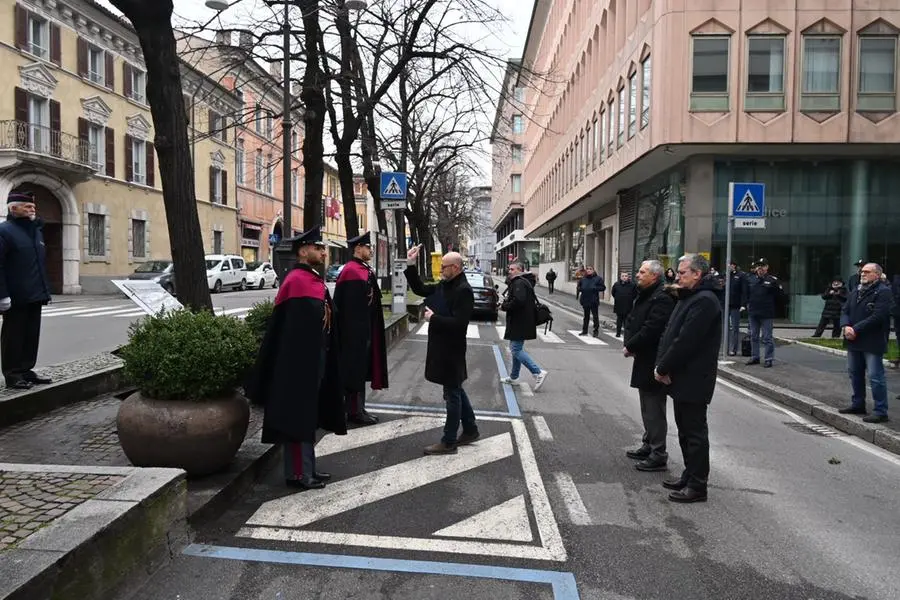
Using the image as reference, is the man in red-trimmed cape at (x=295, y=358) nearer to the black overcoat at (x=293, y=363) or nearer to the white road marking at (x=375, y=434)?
the black overcoat at (x=293, y=363)

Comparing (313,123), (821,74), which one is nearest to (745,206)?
(313,123)

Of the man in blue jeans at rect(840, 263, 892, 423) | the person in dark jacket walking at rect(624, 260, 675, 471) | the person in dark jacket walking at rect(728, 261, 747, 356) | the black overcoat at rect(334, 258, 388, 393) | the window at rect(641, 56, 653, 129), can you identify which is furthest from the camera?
the window at rect(641, 56, 653, 129)

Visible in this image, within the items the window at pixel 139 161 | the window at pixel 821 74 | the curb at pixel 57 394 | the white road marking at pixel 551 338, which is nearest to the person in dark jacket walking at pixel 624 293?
the white road marking at pixel 551 338

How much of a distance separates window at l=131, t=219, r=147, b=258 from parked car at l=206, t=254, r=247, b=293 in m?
3.17

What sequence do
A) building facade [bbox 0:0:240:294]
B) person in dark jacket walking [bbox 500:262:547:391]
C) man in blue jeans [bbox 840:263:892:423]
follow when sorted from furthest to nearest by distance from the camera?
building facade [bbox 0:0:240:294] < person in dark jacket walking [bbox 500:262:547:391] < man in blue jeans [bbox 840:263:892:423]

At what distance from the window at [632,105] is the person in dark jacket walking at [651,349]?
16156mm

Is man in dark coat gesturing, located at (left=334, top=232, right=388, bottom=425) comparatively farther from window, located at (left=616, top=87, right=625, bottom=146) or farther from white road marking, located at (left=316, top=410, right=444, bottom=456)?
window, located at (left=616, top=87, right=625, bottom=146)

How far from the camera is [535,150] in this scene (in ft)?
173

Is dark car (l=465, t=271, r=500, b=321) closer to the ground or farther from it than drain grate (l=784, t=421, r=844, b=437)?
farther from it

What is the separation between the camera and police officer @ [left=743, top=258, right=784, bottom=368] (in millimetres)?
11453

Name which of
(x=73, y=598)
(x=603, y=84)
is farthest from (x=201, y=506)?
(x=603, y=84)

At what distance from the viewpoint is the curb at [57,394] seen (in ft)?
18.6

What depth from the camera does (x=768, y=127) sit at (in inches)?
720

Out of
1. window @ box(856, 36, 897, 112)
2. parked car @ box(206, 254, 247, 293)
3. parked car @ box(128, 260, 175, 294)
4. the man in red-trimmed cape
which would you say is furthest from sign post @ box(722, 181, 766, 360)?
parked car @ box(206, 254, 247, 293)
